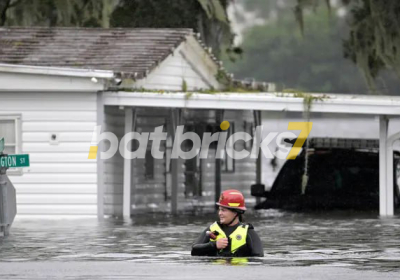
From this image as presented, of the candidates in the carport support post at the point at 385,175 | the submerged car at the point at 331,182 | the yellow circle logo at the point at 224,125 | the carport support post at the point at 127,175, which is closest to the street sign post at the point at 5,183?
the carport support post at the point at 127,175

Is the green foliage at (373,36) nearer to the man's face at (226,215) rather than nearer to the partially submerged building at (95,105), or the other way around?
the partially submerged building at (95,105)

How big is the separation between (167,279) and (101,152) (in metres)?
14.4

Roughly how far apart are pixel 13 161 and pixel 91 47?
839 cm

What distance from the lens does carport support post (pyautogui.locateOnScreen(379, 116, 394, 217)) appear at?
2652cm

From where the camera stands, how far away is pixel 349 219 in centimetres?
2514

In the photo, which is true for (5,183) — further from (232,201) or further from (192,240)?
(232,201)

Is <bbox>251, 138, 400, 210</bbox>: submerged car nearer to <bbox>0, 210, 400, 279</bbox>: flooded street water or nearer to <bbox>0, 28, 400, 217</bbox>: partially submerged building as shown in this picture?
<bbox>0, 210, 400, 279</bbox>: flooded street water

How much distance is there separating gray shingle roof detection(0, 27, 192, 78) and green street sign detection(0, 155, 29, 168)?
6245mm

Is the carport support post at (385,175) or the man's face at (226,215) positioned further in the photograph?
the carport support post at (385,175)

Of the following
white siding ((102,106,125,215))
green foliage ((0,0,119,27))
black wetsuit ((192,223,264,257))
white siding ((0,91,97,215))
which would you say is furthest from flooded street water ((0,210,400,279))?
green foliage ((0,0,119,27))

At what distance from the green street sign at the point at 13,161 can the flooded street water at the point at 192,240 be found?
107 centimetres

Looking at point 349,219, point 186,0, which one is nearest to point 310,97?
point 349,219

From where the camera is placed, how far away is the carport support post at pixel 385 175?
26516 millimetres

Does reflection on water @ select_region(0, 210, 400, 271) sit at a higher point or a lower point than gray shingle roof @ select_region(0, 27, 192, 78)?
lower
